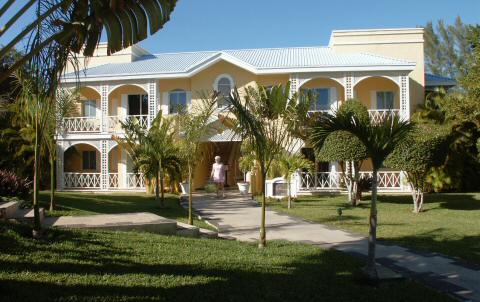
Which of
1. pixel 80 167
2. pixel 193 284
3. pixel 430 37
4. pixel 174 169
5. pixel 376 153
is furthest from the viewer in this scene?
pixel 430 37

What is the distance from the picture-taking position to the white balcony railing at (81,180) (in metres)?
25.5

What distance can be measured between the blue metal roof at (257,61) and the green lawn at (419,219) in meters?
6.88

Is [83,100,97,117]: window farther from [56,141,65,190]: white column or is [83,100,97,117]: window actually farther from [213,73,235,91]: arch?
[213,73,235,91]: arch

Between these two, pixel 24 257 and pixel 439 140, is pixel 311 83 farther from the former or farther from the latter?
pixel 24 257

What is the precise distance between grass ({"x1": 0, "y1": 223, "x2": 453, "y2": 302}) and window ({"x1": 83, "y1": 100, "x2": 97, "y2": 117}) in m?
19.5

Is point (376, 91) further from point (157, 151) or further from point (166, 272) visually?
point (166, 272)

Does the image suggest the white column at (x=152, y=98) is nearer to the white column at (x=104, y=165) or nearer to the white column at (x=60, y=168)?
the white column at (x=104, y=165)

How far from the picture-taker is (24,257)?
654cm

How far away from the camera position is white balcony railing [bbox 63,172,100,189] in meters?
25.5

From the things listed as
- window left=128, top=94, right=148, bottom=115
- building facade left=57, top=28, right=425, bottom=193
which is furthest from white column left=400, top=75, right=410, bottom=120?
window left=128, top=94, right=148, bottom=115

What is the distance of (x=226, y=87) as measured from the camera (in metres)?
25.4

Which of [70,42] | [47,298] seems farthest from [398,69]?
[47,298]

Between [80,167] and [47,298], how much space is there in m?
23.6

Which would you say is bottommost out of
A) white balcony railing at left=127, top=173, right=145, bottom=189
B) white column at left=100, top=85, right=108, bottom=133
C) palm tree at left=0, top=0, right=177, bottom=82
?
white balcony railing at left=127, top=173, right=145, bottom=189
